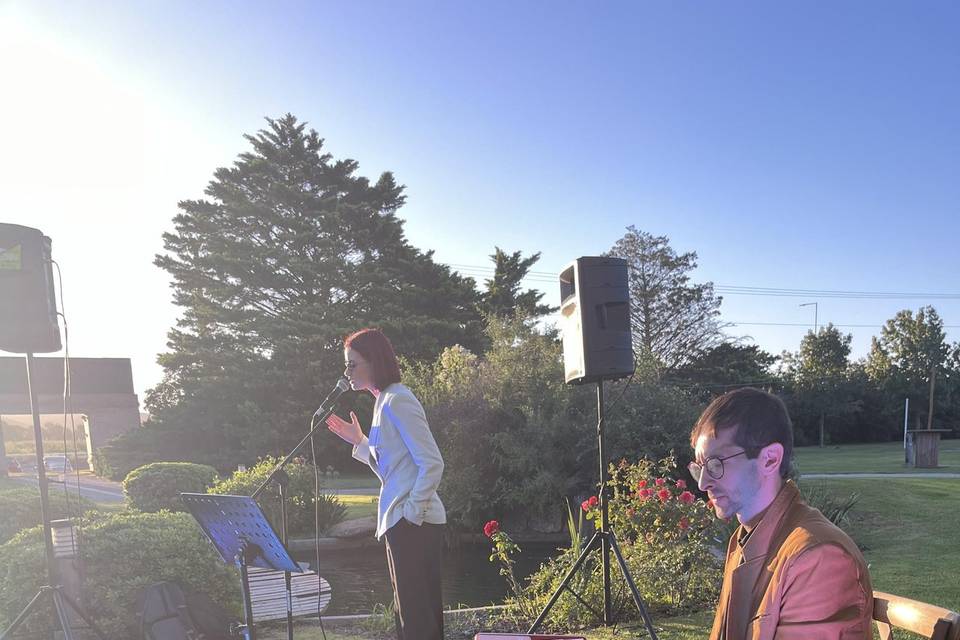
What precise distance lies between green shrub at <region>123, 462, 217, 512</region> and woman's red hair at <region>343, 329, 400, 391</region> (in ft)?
24.1

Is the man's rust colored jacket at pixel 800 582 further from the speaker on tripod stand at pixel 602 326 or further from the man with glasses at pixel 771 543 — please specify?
the speaker on tripod stand at pixel 602 326

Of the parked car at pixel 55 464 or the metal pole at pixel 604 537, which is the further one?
the parked car at pixel 55 464

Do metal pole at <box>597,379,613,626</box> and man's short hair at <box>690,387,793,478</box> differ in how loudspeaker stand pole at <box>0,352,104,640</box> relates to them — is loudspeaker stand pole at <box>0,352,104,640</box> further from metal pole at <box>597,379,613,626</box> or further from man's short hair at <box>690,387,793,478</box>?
man's short hair at <box>690,387,793,478</box>

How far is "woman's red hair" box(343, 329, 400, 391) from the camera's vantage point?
3.25 metres

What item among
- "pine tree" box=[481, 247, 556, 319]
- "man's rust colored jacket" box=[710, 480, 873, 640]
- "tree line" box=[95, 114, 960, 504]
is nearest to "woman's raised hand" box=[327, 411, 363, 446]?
"man's rust colored jacket" box=[710, 480, 873, 640]

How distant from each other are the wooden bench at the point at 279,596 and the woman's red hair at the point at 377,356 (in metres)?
2.57

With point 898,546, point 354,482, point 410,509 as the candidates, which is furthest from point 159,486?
point 354,482

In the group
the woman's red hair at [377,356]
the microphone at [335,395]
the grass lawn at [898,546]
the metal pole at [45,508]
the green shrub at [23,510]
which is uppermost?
the woman's red hair at [377,356]

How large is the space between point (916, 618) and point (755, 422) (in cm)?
68

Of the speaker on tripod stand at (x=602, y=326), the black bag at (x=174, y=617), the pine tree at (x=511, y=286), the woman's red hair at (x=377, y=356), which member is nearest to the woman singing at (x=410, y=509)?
the woman's red hair at (x=377, y=356)

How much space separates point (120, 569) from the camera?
4172 mm

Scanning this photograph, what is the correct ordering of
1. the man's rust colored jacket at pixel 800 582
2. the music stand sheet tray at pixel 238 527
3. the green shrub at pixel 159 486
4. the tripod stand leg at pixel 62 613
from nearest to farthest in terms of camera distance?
the man's rust colored jacket at pixel 800 582 → the music stand sheet tray at pixel 238 527 → the tripod stand leg at pixel 62 613 → the green shrub at pixel 159 486

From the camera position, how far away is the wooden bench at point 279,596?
5305 mm

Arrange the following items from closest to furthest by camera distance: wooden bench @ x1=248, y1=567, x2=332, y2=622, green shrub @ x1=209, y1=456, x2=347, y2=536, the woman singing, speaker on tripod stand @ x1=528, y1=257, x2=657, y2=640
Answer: the woman singing
speaker on tripod stand @ x1=528, y1=257, x2=657, y2=640
wooden bench @ x1=248, y1=567, x2=332, y2=622
green shrub @ x1=209, y1=456, x2=347, y2=536
